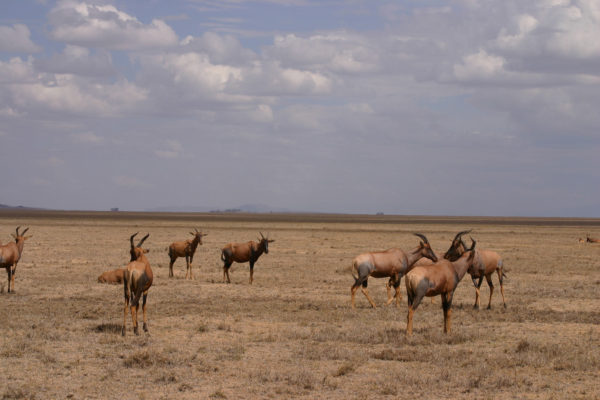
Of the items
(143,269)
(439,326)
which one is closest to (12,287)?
(143,269)

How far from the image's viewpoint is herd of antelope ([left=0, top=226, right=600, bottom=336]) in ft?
46.9

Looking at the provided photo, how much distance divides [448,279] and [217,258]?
2202cm

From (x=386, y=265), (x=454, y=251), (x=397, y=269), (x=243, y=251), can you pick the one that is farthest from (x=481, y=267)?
(x=243, y=251)

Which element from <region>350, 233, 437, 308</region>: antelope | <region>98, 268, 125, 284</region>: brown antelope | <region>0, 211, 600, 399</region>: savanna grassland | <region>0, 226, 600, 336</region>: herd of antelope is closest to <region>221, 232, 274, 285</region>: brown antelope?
<region>0, 226, 600, 336</region>: herd of antelope

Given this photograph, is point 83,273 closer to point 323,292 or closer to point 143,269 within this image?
point 323,292

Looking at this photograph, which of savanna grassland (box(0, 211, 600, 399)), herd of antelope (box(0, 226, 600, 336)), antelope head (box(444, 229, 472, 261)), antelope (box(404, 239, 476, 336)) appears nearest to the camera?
savanna grassland (box(0, 211, 600, 399))

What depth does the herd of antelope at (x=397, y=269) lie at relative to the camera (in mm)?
14297

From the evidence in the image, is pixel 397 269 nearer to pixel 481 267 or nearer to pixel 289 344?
pixel 481 267

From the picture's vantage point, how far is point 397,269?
18.8 meters

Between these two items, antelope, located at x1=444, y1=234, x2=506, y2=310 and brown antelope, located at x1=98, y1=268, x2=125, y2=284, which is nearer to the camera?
antelope, located at x1=444, y1=234, x2=506, y2=310

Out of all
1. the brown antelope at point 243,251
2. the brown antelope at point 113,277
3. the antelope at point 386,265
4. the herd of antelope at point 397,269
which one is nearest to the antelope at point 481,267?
the herd of antelope at point 397,269

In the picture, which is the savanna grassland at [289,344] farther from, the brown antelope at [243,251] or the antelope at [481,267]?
the brown antelope at [243,251]

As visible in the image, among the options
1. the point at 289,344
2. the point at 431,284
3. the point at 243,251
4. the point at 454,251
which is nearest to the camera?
the point at 289,344

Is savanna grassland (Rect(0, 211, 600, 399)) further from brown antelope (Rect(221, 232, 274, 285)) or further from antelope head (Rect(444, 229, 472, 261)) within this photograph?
brown antelope (Rect(221, 232, 274, 285))
